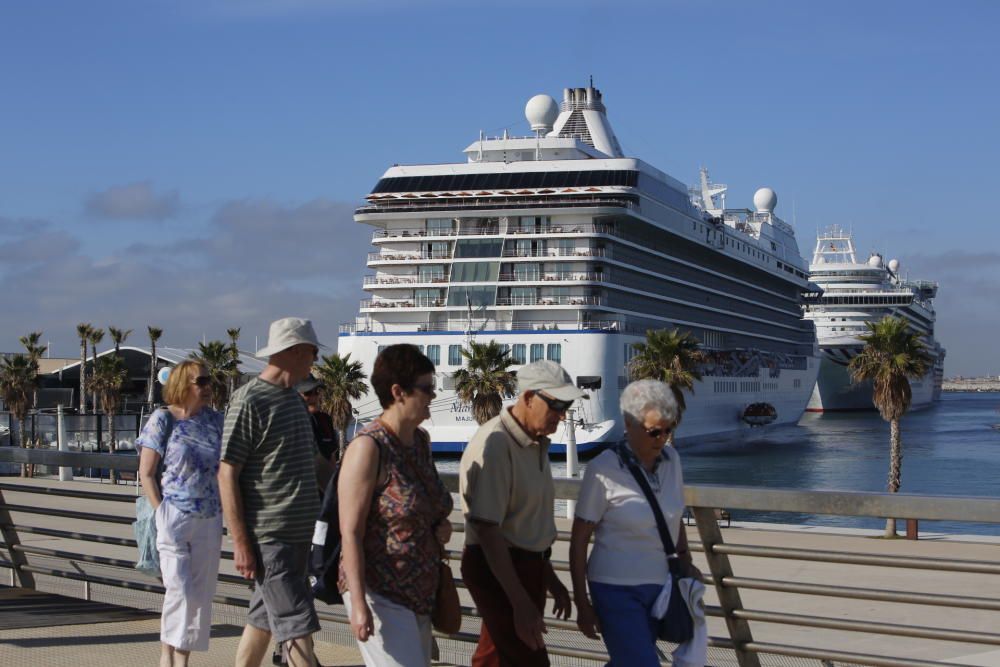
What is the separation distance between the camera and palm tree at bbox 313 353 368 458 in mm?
46719

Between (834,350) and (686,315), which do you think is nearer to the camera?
(686,315)

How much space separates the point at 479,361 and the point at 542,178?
11.0m

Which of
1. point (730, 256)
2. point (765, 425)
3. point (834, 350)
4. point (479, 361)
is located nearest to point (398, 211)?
point (479, 361)

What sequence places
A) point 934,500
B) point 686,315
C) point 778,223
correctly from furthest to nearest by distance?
point 778,223, point 686,315, point 934,500

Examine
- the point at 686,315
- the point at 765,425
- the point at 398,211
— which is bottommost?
the point at 765,425

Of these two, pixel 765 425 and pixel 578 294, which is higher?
pixel 578 294

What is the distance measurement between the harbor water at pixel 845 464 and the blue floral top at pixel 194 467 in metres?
27.5

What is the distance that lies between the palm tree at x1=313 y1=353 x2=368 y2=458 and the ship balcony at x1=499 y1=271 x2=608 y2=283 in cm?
752

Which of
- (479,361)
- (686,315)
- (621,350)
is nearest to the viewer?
(479,361)

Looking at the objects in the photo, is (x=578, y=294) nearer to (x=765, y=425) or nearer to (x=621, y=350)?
(x=621, y=350)

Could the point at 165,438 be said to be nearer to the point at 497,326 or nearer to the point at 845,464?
the point at 497,326

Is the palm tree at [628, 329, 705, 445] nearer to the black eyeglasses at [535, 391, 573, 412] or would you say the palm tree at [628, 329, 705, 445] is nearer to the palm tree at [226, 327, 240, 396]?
the palm tree at [226, 327, 240, 396]

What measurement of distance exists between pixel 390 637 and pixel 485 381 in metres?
40.8

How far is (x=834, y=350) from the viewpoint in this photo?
102062mm
